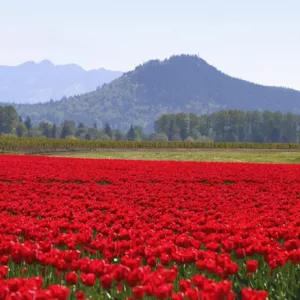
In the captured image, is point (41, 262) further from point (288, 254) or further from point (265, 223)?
point (265, 223)

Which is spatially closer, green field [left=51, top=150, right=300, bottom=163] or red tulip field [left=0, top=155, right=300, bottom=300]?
red tulip field [left=0, top=155, right=300, bottom=300]

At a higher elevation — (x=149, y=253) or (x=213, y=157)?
(x=149, y=253)

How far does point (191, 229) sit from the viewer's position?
920 centimetres

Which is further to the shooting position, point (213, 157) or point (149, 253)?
point (213, 157)

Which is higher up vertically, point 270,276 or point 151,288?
point 151,288

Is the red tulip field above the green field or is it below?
above

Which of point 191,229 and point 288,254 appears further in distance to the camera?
point 191,229

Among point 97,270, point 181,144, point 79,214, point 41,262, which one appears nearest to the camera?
point 97,270

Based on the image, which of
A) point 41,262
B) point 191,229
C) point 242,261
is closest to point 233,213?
point 191,229

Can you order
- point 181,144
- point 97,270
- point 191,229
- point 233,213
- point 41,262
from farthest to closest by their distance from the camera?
point 181,144, point 233,213, point 191,229, point 41,262, point 97,270

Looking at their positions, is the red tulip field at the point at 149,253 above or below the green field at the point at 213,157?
above

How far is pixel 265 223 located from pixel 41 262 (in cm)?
483

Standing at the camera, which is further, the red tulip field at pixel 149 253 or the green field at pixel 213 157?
the green field at pixel 213 157

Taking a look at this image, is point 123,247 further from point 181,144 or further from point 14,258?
point 181,144
